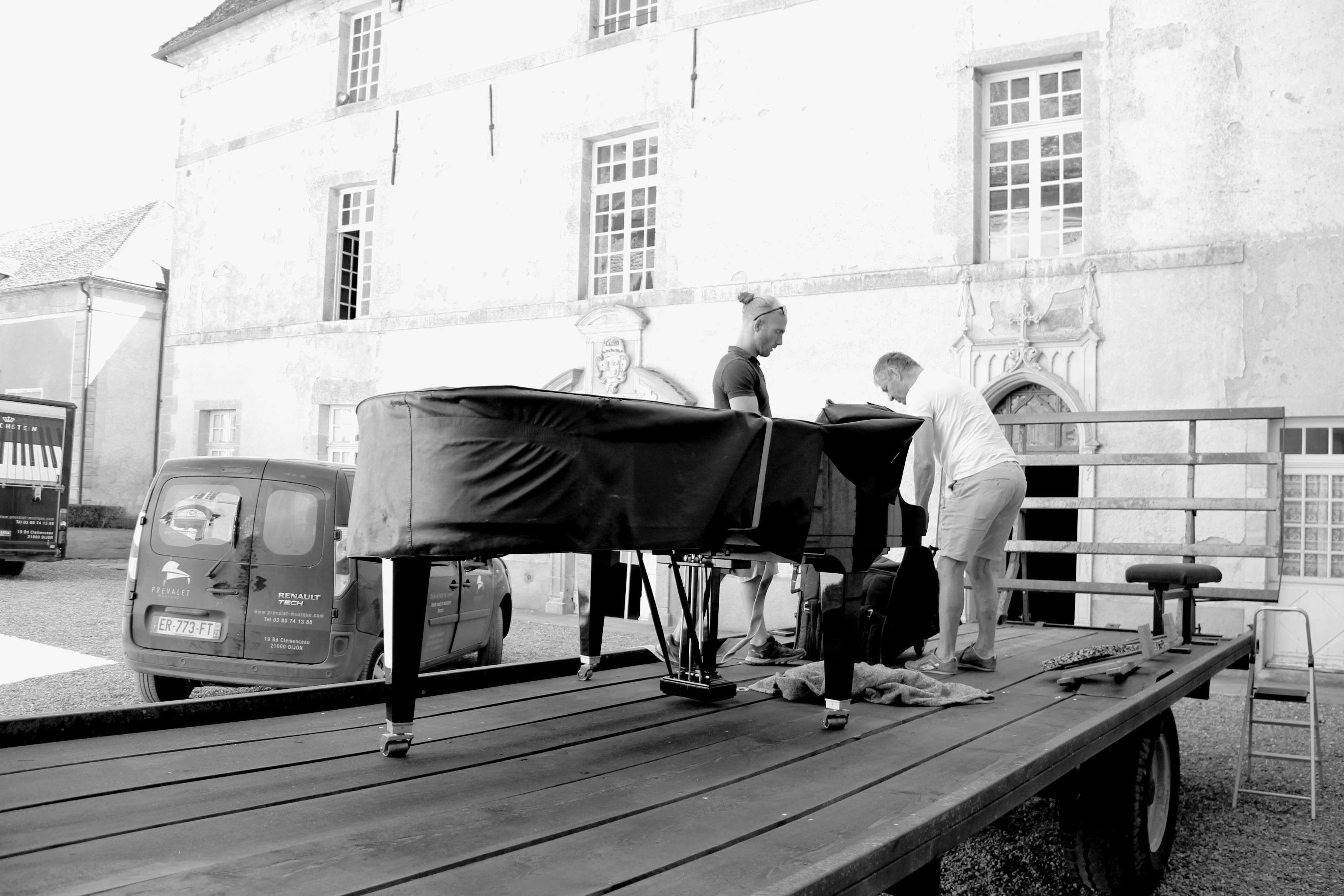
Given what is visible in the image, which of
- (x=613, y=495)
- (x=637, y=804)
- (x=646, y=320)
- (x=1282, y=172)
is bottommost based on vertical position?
(x=637, y=804)

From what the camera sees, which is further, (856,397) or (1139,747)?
(856,397)

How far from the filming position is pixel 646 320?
14812 mm

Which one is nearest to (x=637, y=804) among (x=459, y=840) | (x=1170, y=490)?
(x=459, y=840)

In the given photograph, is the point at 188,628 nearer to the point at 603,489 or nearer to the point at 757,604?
the point at 757,604

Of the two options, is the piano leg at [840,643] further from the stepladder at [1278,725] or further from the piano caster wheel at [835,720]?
the stepladder at [1278,725]

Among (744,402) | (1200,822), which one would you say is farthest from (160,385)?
(1200,822)

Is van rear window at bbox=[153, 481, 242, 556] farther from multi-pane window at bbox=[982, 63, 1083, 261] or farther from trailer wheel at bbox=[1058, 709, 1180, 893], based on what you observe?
multi-pane window at bbox=[982, 63, 1083, 261]

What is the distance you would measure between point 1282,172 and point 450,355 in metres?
11.0

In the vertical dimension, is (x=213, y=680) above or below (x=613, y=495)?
below

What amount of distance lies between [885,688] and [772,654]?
44.5 inches

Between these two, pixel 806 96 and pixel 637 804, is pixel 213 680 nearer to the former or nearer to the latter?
pixel 637 804

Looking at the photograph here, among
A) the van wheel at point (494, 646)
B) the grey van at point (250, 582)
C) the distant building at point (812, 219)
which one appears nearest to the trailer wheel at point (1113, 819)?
the grey van at point (250, 582)

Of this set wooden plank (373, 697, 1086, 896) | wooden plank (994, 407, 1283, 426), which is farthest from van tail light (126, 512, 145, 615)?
wooden plank (994, 407, 1283, 426)

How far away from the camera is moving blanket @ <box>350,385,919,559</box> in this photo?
3033mm
